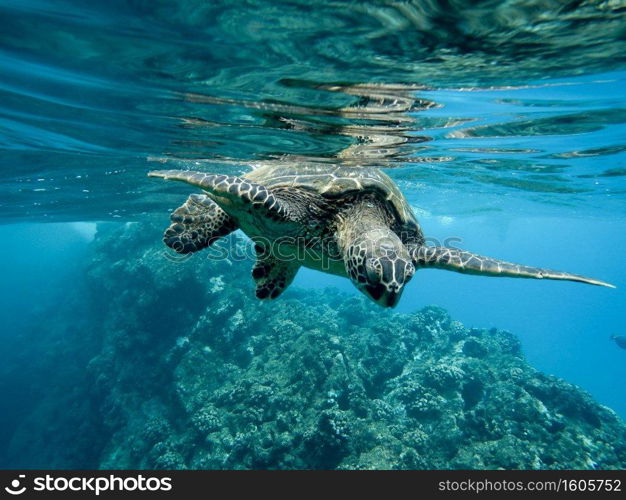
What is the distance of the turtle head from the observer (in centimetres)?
419

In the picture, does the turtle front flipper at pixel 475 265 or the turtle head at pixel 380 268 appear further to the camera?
the turtle front flipper at pixel 475 265

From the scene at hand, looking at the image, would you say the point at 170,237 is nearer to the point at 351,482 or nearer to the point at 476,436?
the point at 351,482

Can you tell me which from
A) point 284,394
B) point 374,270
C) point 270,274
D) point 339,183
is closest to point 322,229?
point 339,183

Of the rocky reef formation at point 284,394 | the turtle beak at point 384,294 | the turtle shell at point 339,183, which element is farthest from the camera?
the rocky reef formation at point 284,394

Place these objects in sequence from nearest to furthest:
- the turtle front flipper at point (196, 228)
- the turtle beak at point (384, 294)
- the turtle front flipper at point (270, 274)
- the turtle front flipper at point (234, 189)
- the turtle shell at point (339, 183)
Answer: the turtle beak at point (384, 294)
the turtle front flipper at point (234, 189)
the turtle shell at point (339, 183)
the turtle front flipper at point (196, 228)
the turtle front flipper at point (270, 274)

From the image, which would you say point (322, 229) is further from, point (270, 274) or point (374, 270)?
point (374, 270)

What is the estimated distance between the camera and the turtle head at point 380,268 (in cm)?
419

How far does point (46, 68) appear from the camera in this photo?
6.64 meters

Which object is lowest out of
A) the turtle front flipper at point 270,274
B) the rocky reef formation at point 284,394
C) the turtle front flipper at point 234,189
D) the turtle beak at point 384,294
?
the rocky reef formation at point 284,394

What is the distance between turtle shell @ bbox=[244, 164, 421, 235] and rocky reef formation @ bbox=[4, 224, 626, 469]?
7.19 metres

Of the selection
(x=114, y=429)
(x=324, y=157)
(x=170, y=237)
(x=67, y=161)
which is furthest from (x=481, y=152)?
(x=114, y=429)

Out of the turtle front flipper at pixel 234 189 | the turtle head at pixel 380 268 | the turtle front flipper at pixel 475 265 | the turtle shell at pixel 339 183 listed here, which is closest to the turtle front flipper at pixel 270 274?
the turtle shell at pixel 339 183

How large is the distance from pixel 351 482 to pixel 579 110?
10878mm

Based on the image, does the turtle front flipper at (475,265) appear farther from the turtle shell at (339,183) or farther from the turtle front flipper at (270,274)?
the turtle front flipper at (270,274)
